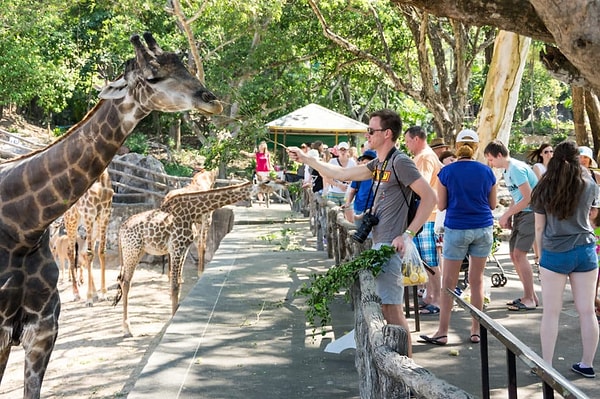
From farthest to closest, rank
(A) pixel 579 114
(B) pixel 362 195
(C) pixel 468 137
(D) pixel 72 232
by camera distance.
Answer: (D) pixel 72 232 → (A) pixel 579 114 → (B) pixel 362 195 → (C) pixel 468 137

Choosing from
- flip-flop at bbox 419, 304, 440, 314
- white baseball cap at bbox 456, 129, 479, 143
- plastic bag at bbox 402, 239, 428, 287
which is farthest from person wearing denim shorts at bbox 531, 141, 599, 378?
flip-flop at bbox 419, 304, 440, 314

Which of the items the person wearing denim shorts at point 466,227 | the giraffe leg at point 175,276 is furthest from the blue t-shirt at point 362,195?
the giraffe leg at point 175,276

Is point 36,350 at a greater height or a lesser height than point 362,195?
lesser

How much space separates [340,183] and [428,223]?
4255 millimetres

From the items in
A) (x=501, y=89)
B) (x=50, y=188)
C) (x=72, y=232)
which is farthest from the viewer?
(x=72, y=232)

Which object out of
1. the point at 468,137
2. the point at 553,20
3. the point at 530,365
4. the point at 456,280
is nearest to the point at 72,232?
the point at 468,137

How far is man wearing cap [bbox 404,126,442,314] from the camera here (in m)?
7.61

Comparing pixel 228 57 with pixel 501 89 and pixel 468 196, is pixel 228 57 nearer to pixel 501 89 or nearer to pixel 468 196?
pixel 501 89

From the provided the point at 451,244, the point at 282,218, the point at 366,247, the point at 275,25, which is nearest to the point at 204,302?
the point at 366,247

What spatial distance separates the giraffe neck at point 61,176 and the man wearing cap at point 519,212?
4294mm

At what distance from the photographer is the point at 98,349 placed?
11578 millimetres

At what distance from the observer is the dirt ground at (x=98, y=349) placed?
9.50 metres

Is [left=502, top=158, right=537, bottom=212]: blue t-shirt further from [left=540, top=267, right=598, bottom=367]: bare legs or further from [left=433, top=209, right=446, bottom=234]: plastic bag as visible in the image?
[left=540, top=267, right=598, bottom=367]: bare legs

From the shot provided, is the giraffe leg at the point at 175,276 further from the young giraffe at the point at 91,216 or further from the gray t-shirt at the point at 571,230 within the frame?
the gray t-shirt at the point at 571,230
